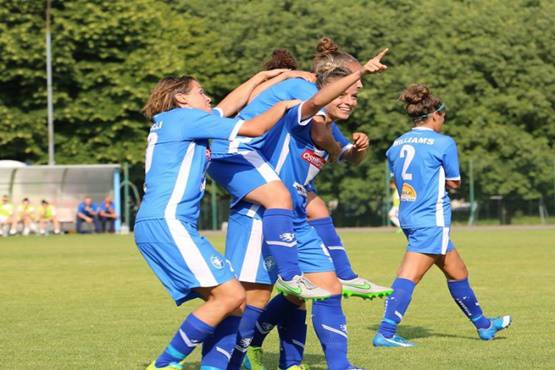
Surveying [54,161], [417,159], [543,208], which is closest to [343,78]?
[417,159]

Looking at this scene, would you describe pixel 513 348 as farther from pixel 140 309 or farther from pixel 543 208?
pixel 543 208

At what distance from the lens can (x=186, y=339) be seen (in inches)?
288

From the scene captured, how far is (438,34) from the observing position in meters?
47.3

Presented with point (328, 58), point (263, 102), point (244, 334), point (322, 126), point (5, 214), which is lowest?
point (5, 214)

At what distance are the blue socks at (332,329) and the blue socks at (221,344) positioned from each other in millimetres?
675

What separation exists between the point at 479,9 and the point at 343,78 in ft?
137

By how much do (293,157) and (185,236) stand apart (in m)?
1.19

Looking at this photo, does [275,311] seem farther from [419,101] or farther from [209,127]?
[419,101]

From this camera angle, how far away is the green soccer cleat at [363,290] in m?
8.12

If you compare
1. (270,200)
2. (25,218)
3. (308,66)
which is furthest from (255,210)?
(308,66)

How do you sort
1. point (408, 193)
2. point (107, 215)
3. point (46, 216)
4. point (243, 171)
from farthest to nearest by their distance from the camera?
point (107, 215), point (46, 216), point (408, 193), point (243, 171)

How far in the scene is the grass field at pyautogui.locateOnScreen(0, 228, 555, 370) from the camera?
896 cm

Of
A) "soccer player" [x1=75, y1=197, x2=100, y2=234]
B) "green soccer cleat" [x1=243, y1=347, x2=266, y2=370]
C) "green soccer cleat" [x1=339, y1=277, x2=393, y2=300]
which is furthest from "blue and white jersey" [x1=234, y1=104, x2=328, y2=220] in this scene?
"soccer player" [x1=75, y1=197, x2=100, y2=234]

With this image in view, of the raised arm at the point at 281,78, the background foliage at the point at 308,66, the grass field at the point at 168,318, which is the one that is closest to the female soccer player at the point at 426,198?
the grass field at the point at 168,318
